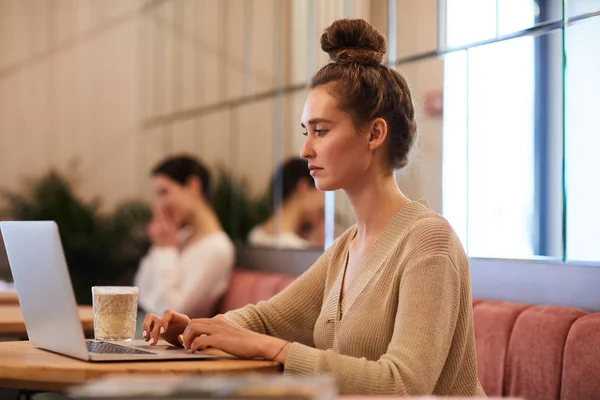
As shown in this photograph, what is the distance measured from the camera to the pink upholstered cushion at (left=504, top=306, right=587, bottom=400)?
99.1 inches

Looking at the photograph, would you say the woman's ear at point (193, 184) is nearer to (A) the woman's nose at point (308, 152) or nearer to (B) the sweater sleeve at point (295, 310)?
(B) the sweater sleeve at point (295, 310)

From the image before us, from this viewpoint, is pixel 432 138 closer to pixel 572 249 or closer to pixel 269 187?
pixel 572 249

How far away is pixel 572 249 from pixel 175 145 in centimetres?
429

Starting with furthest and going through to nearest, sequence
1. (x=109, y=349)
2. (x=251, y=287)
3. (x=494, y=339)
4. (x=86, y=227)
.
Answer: (x=86, y=227) < (x=251, y=287) < (x=494, y=339) < (x=109, y=349)

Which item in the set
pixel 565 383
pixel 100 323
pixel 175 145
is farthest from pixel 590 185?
pixel 175 145

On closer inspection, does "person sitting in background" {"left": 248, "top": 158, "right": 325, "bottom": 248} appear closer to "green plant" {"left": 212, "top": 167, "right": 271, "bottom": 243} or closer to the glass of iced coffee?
"green plant" {"left": 212, "top": 167, "right": 271, "bottom": 243}

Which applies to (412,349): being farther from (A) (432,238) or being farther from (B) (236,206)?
(B) (236,206)

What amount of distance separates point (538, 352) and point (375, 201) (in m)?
0.72

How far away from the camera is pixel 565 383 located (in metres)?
2.45

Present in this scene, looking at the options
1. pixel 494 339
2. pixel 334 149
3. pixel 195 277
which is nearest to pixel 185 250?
pixel 195 277

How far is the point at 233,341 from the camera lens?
77.8 inches

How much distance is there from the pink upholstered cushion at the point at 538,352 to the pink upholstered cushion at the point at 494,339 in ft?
0.09

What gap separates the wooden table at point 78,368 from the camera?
177 cm

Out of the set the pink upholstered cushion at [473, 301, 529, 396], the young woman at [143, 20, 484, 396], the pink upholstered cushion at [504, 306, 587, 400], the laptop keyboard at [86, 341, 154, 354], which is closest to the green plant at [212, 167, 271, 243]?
the pink upholstered cushion at [473, 301, 529, 396]
